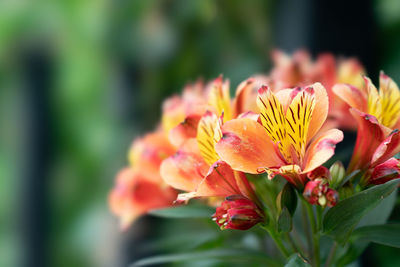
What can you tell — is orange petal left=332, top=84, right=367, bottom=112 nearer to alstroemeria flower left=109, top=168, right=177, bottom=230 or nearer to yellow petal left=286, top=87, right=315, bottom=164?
yellow petal left=286, top=87, right=315, bottom=164

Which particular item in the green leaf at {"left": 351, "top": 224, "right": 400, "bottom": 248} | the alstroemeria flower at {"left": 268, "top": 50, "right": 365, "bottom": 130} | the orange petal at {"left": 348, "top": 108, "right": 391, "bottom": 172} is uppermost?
the alstroemeria flower at {"left": 268, "top": 50, "right": 365, "bottom": 130}

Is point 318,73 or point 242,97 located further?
point 318,73

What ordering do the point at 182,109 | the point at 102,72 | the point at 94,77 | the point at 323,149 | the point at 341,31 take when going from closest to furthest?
1. the point at 323,149
2. the point at 182,109
3. the point at 341,31
4. the point at 102,72
5. the point at 94,77

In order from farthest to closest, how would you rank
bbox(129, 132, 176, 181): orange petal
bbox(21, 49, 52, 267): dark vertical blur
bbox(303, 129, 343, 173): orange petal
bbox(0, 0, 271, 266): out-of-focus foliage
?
bbox(21, 49, 52, 267): dark vertical blur, bbox(0, 0, 271, 266): out-of-focus foliage, bbox(129, 132, 176, 181): orange petal, bbox(303, 129, 343, 173): orange petal

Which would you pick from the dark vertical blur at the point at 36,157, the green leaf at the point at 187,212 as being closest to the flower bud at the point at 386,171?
the green leaf at the point at 187,212

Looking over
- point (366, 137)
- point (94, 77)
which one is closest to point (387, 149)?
point (366, 137)

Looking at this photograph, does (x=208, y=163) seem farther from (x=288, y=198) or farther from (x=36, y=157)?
(x=36, y=157)

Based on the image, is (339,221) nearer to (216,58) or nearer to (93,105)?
(216,58)

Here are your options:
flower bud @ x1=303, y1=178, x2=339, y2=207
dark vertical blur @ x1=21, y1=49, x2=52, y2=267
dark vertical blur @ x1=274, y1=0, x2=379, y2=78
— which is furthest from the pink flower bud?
dark vertical blur @ x1=21, y1=49, x2=52, y2=267

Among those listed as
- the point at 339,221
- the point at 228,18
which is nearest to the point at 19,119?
the point at 228,18
